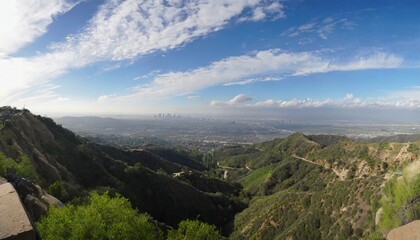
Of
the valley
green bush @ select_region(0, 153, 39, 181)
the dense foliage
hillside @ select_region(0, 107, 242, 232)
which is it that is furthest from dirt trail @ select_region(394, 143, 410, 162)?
green bush @ select_region(0, 153, 39, 181)

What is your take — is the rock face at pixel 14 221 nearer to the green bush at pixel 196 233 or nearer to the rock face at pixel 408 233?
the green bush at pixel 196 233

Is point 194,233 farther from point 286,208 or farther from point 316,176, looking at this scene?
point 316,176

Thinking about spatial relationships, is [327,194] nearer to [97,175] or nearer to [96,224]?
[97,175]

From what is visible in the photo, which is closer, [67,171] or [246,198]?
[67,171]

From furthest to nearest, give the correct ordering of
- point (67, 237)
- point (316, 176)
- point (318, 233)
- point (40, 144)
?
point (316, 176) → point (40, 144) → point (318, 233) → point (67, 237)

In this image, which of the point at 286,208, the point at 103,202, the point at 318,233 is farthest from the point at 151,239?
the point at 286,208

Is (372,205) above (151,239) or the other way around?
the other way around

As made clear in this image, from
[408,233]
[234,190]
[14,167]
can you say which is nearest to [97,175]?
[14,167]
